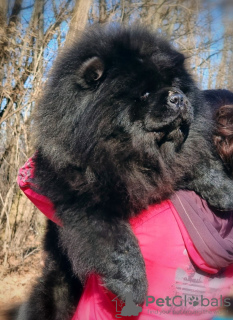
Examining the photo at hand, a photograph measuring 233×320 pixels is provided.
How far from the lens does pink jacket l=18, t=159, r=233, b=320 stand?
171cm

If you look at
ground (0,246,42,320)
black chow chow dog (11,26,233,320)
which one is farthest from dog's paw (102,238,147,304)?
ground (0,246,42,320)

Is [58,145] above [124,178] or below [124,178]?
above

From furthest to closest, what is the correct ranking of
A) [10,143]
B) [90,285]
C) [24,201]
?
[24,201], [10,143], [90,285]

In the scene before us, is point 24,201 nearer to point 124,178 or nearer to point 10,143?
point 10,143

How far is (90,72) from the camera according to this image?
6.78ft

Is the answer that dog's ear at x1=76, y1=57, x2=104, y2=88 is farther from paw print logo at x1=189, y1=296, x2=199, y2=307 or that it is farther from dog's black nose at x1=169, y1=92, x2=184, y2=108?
paw print logo at x1=189, y1=296, x2=199, y2=307

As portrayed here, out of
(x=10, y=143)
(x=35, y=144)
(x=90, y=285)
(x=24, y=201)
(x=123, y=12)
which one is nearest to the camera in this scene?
(x=90, y=285)

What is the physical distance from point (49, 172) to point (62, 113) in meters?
0.38

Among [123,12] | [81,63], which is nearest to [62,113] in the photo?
[81,63]

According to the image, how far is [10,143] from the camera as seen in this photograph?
5867mm

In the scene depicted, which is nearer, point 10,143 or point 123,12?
point 10,143
